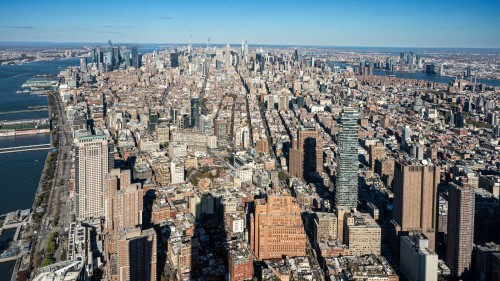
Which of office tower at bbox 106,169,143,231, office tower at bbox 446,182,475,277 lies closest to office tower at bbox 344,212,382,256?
office tower at bbox 446,182,475,277

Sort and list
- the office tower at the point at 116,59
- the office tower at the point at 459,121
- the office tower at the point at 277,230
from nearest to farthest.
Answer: the office tower at the point at 277,230
the office tower at the point at 459,121
the office tower at the point at 116,59

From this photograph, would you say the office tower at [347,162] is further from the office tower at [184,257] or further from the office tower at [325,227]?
the office tower at [184,257]

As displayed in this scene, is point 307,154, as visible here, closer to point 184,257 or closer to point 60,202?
point 184,257

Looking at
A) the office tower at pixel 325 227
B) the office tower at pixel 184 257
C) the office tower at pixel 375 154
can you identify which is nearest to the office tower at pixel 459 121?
the office tower at pixel 375 154

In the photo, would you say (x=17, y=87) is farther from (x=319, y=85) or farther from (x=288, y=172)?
(x=288, y=172)

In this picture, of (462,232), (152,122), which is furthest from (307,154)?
(152,122)
